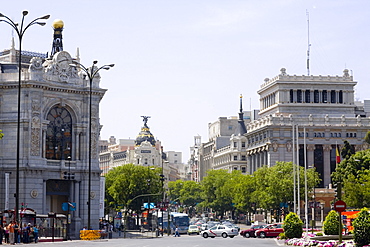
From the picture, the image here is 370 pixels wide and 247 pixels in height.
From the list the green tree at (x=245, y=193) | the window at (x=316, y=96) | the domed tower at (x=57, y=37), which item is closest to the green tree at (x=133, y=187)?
the green tree at (x=245, y=193)

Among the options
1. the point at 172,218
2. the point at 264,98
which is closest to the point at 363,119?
the point at 264,98

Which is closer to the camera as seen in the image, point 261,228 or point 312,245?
point 312,245

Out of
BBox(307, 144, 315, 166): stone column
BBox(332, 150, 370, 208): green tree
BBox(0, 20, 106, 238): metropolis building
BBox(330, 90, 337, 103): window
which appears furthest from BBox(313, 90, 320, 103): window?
BBox(0, 20, 106, 238): metropolis building

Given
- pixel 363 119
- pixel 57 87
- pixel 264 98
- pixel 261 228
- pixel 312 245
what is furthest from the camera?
pixel 264 98

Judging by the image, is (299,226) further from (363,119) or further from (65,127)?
(363,119)

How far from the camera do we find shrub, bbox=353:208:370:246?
44500mm

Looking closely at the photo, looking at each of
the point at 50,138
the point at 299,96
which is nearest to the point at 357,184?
the point at 50,138

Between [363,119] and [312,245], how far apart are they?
369ft

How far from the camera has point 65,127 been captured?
98.6 m

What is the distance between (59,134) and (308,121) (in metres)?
77.7

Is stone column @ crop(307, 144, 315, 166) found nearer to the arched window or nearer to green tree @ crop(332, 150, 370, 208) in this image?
green tree @ crop(332, 150, 370, 208)

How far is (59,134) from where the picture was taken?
9812 centimetres

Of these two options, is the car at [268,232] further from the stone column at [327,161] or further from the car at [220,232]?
the stone column at [327,161]

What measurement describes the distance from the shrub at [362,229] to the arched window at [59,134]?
57745 millimetres
